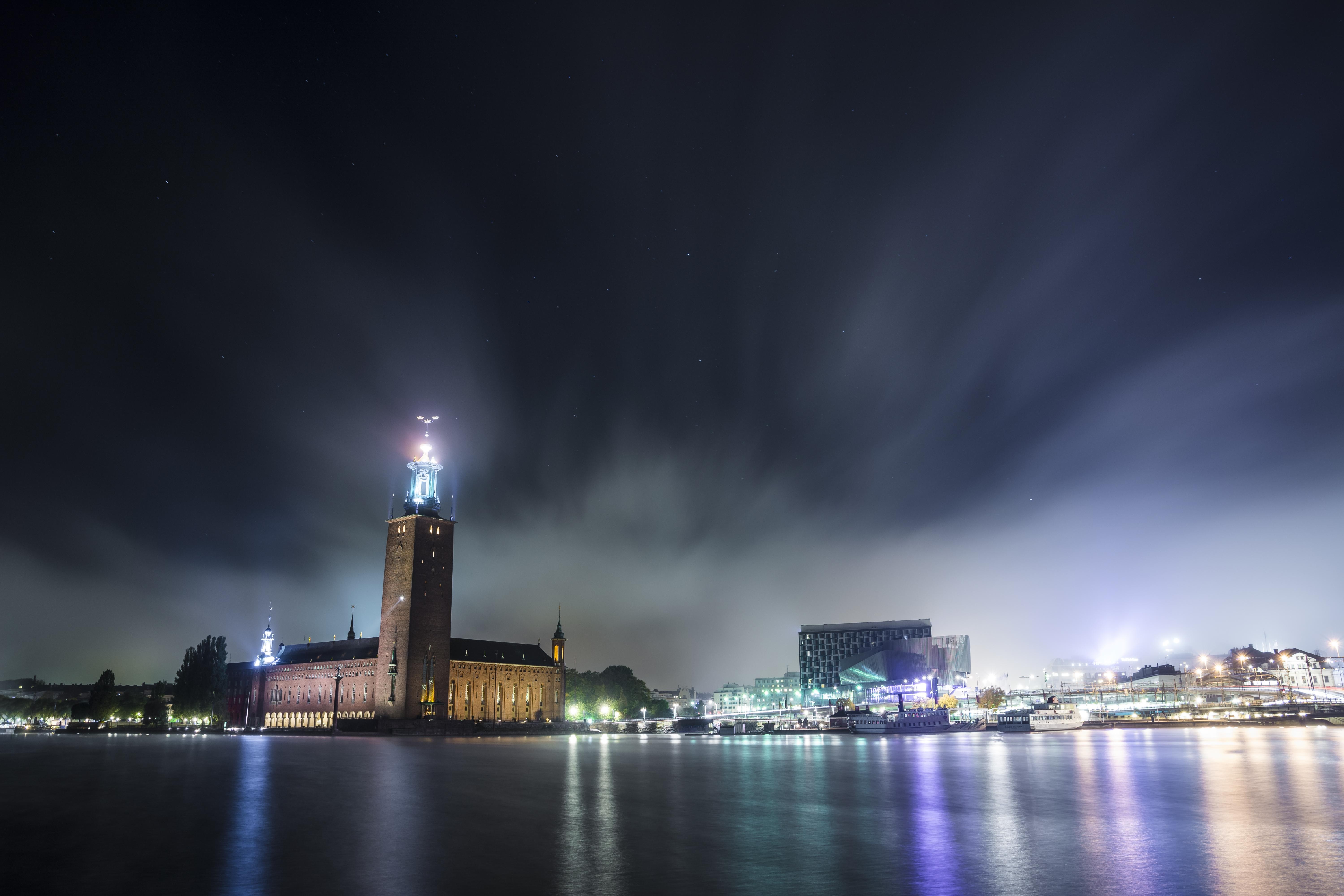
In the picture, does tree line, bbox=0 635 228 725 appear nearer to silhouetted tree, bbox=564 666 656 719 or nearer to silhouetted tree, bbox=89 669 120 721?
silhouetted tree, bbox=89 669 120 721

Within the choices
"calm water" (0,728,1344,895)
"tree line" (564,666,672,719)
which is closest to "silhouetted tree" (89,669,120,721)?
"tree line" (564,666,672,719)

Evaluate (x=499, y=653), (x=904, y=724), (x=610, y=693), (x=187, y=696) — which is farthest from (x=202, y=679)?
(x=904, y=724)

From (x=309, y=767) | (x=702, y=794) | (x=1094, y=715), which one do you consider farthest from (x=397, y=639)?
(x=1094, y=715)

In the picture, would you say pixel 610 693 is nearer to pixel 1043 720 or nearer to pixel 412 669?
pixel 412 669

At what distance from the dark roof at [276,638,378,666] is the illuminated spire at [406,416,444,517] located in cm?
2299

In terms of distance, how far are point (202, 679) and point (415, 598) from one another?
47.4 meters

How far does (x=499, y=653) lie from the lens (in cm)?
13800

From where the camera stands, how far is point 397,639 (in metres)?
108

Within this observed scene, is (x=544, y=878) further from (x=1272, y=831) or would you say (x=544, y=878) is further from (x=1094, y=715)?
(x=1094, y=715)

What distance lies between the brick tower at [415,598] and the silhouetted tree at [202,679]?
3351 centimetres

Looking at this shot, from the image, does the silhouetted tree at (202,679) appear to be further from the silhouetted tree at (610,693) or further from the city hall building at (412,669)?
the silhouetted tree at (610,693)

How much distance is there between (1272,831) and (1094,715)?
149314 mm

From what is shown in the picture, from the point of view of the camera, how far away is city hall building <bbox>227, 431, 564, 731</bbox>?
106 metres

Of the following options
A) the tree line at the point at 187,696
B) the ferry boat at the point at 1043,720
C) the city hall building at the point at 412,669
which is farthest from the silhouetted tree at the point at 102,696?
the ferry boat at the point at 1043,720
